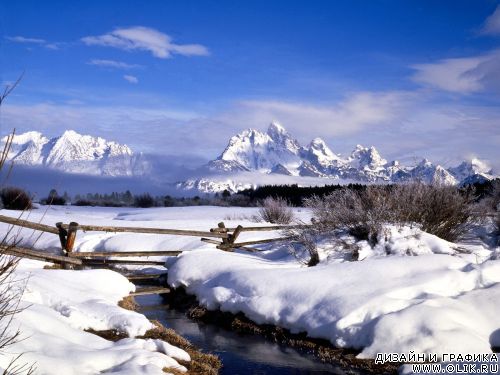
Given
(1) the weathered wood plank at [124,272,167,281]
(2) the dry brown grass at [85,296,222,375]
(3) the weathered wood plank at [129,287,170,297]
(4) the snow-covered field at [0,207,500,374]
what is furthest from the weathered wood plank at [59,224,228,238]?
(2) the dry brown grass at [85,296,222,375]

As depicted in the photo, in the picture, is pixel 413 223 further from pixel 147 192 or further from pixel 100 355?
pixel 147 192

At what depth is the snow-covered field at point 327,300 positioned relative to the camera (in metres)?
6.82

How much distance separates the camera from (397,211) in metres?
14.0

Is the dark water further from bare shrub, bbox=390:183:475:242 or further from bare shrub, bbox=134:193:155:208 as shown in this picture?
bare shrub, bbox=134:193:155:208

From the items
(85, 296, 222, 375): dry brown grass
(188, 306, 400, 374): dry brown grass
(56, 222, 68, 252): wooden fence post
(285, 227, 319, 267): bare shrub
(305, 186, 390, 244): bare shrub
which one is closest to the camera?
(85, 296, 222, 375): dry brown grass

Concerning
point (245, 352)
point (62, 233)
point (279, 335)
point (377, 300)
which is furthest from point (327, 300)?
point (62, 233)

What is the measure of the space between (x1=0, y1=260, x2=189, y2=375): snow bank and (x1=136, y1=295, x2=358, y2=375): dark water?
4.00 ft

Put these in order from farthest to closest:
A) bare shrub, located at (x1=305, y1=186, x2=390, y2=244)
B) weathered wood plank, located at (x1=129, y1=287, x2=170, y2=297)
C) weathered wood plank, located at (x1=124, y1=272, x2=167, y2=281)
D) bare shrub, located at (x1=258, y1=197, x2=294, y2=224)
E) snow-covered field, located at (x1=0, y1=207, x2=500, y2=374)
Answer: bare shrub, located at (x1=258, y1=197, x2=294, y2=224), weathered wood plank, located at (x1=124, y1=272, x2=167, y2=281), bare shrub, located at (x1=305, y1=186, x2=390, y2=244), weathered wood plank, located at (x1=129, y1=287, x2=170, y2=297), snow-covered field, located at (x1=0, y1=207, x2=500, y2=374)

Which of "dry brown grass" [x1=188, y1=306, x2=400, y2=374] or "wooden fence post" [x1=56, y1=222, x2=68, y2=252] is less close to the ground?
"wooden fence post" [x1=56, y1=222, x2=68, y2=252]

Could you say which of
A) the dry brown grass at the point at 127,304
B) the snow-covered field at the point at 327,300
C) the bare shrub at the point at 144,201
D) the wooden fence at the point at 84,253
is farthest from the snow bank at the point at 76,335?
the bare shrub at the point at 144,201

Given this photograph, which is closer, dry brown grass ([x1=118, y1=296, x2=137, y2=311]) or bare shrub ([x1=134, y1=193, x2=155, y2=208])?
dry brown grass ([x1=118, y1=296, x2=137, y2=311])

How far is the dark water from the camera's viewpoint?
25.7 ft

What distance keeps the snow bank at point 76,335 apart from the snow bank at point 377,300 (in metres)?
2.74

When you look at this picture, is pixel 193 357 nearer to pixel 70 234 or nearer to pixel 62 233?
pixel 70 234
